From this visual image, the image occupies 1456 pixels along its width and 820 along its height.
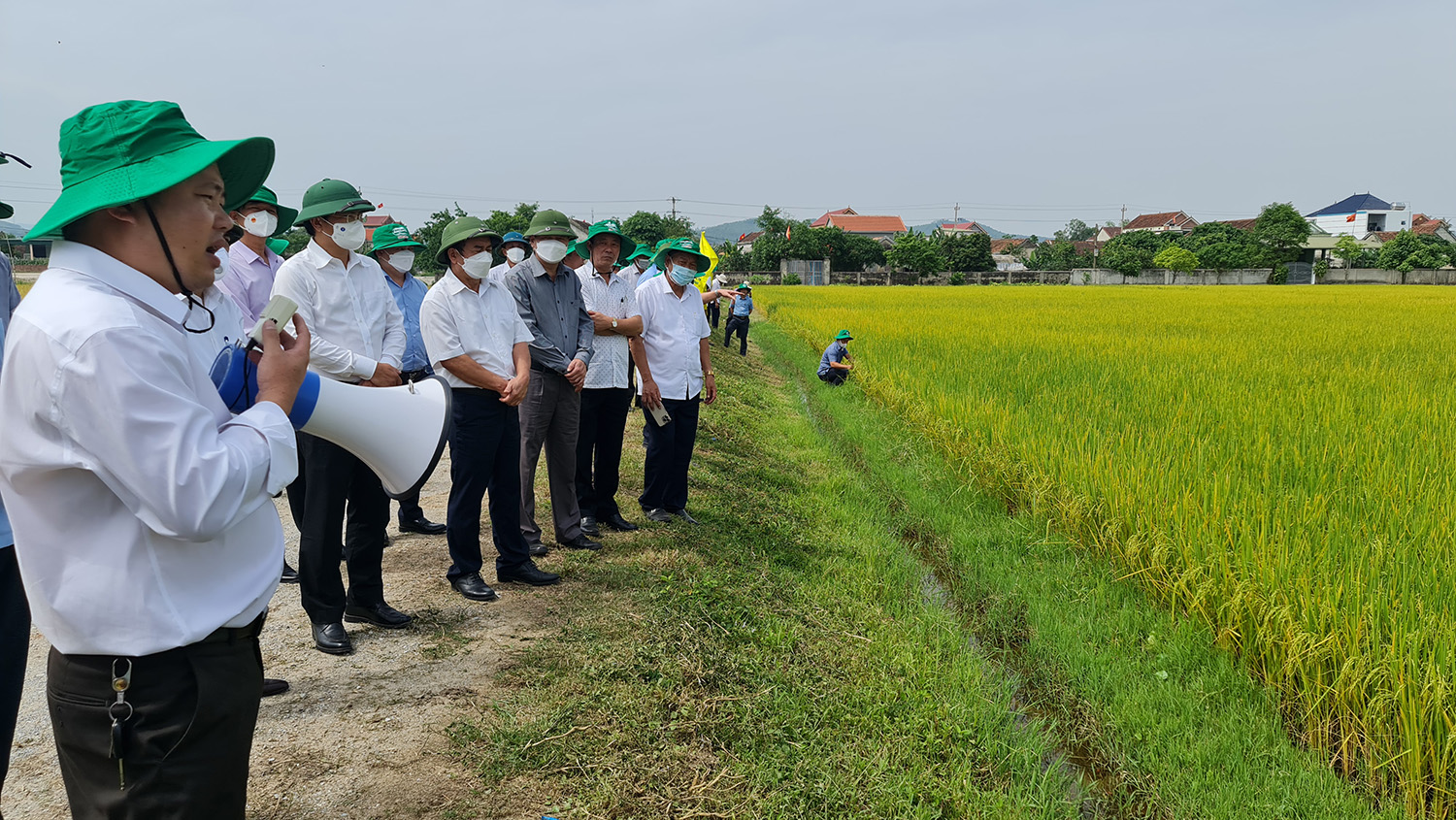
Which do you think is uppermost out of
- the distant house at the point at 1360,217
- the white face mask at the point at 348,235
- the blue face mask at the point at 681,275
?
the distant house at the point at 1360,217

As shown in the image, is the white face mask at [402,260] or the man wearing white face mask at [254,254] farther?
the white face mask at [402,260]

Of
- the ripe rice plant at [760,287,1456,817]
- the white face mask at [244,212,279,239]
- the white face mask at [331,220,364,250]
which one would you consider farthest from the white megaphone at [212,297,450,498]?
the ripe rice plant at [760,287,1456,817]

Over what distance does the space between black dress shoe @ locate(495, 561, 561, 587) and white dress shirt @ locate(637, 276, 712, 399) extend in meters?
1.39

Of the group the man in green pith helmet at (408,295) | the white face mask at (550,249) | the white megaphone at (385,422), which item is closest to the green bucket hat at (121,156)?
the white megaphone at (385,422)

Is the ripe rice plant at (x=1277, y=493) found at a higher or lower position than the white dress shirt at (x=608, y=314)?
lower

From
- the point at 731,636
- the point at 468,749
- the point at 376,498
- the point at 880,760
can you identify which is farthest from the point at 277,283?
the point at 880,760

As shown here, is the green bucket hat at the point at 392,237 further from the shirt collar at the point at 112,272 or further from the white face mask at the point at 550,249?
the shirt collar at the point at 112,272

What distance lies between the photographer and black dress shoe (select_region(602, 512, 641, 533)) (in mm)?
4781

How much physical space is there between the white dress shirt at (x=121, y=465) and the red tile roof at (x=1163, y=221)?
9733 centimetres

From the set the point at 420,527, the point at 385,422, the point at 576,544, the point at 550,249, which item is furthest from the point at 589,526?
the point at 385,422

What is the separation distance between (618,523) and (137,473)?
3707mm

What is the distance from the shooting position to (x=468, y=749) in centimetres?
247

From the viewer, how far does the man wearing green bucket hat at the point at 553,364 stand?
4.12 metres

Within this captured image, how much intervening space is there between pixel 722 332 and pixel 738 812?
16074mm
